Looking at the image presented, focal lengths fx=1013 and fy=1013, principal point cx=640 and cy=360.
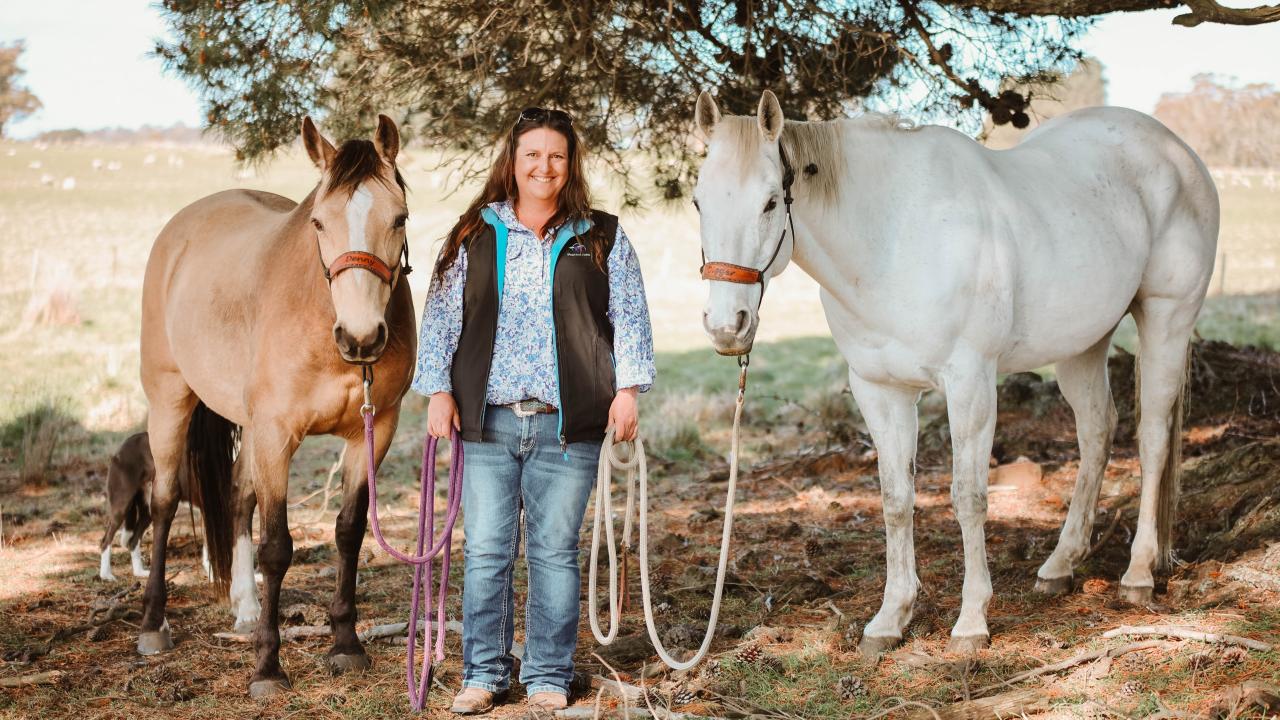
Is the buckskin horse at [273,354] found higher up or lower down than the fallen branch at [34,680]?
higher up

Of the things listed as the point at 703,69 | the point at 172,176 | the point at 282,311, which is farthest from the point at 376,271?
the point at 172,176

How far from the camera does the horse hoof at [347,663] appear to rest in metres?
3.89

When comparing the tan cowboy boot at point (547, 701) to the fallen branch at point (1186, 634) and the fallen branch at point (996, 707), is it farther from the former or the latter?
the fallen branch at point (1186, 634)

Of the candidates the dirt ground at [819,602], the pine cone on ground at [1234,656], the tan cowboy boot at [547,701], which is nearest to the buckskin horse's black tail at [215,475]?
the dirt ground at [819,602]

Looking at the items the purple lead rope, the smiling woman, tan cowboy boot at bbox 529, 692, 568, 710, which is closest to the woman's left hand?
the smiling woman

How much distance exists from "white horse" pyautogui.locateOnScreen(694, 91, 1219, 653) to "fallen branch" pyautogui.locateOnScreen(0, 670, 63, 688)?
276 centimetres

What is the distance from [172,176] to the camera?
138ft

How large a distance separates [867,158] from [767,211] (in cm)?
62

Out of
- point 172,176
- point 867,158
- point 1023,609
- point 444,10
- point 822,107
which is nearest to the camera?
point 867,158

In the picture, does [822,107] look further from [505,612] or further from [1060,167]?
[505,612]

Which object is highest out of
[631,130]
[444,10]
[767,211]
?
[444,10]

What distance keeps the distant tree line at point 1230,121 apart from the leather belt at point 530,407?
46446 mm

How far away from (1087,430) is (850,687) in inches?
84.4

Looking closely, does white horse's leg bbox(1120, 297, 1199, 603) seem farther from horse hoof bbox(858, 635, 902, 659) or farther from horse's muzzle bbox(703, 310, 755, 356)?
horse's muzzle bbox(703, 310, 755, 356)
